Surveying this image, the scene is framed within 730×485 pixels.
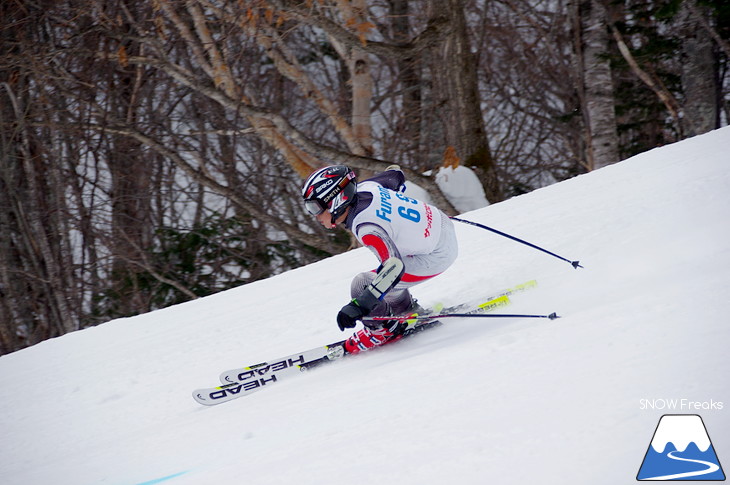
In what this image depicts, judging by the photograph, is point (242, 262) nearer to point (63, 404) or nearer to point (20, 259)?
point (20, 259)

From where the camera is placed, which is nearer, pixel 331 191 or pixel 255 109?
pixel 331 191

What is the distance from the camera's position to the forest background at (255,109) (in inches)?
351

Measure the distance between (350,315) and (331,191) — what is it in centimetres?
74

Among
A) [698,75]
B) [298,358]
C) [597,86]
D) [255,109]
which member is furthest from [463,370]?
[698,75]

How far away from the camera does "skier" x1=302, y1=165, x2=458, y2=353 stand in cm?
376

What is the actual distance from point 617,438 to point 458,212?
6.50 m

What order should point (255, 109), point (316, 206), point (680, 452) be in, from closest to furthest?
1. point (680, 452)
2. point (316, 206)
3. point (255, 109)

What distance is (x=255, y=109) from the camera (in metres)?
9.09

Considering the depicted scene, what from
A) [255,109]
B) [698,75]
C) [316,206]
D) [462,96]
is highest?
[255,109]

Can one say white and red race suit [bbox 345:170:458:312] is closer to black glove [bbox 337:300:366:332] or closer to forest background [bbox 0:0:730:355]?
black glove [bbox 337:300:366:332]

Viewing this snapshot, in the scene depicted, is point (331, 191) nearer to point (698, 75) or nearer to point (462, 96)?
point (462, 96)

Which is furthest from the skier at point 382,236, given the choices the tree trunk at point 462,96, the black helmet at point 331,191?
the tree trunk at point 462,96

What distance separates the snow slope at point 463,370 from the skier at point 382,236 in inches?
9.9

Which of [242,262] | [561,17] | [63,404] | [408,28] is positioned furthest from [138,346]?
[561,17]
